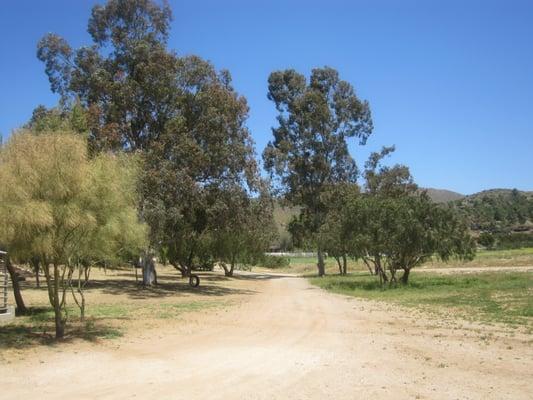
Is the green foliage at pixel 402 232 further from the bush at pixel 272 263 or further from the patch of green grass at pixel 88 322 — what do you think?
the bush at pixel 272 263

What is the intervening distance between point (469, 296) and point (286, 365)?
17590 mm

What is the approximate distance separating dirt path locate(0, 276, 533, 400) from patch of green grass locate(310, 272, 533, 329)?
358cm

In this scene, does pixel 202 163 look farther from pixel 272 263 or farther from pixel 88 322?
pixel 272 263

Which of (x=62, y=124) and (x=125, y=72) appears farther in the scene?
(x=125, y=72)

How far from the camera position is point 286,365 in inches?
431

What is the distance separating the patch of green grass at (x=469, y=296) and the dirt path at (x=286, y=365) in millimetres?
3580

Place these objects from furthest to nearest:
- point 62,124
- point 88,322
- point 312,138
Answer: point 312,138
point 62,124
point 88,322

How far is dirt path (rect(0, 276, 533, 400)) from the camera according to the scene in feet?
29.5

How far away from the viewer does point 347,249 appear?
37312mm

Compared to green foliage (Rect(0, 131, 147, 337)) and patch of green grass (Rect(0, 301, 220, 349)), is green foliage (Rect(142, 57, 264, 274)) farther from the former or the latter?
green foliage (Rect(0, 131, 147, 337))

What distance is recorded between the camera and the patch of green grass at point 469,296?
62.5ft

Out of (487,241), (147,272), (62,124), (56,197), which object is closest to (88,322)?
(56,197)

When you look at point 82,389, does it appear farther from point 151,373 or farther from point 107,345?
point 107,345

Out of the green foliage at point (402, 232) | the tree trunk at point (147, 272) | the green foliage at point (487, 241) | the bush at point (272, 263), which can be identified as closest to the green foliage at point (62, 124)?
the tree trunk at point (147, 272)
